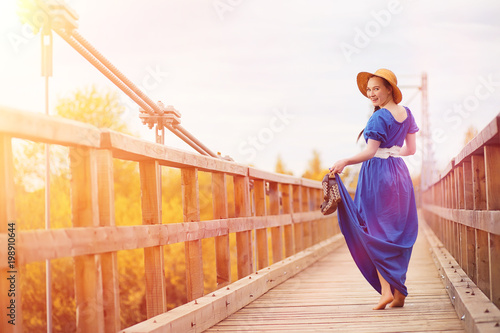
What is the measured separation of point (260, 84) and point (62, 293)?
54069 millimetres

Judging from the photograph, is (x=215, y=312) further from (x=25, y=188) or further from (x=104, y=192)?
(x=25, y=188)

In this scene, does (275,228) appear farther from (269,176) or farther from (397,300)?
(397,300)

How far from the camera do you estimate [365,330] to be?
393cm

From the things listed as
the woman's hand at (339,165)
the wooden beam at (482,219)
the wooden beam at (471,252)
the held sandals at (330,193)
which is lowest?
the wooden beam at (471,252)

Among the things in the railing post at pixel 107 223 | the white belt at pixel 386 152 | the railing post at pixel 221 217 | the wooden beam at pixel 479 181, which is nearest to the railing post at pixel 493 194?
the wooden beam at pixel 479 181

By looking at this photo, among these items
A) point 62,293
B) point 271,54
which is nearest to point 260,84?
point 271,54

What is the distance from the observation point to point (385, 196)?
4.84 meters

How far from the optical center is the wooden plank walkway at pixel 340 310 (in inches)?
160

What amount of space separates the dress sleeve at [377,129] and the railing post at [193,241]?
1.20 metres

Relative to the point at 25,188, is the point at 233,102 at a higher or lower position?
higher

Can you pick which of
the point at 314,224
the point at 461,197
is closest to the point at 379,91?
the point at 461,197

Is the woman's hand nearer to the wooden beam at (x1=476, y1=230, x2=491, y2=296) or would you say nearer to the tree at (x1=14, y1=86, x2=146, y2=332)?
the wooden beam at (x1=476, y1=230, x2=491, y2=296)

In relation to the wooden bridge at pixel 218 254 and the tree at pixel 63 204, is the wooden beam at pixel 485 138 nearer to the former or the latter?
the wooden bridge at pixel 218 254

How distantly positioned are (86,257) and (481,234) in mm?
2500
